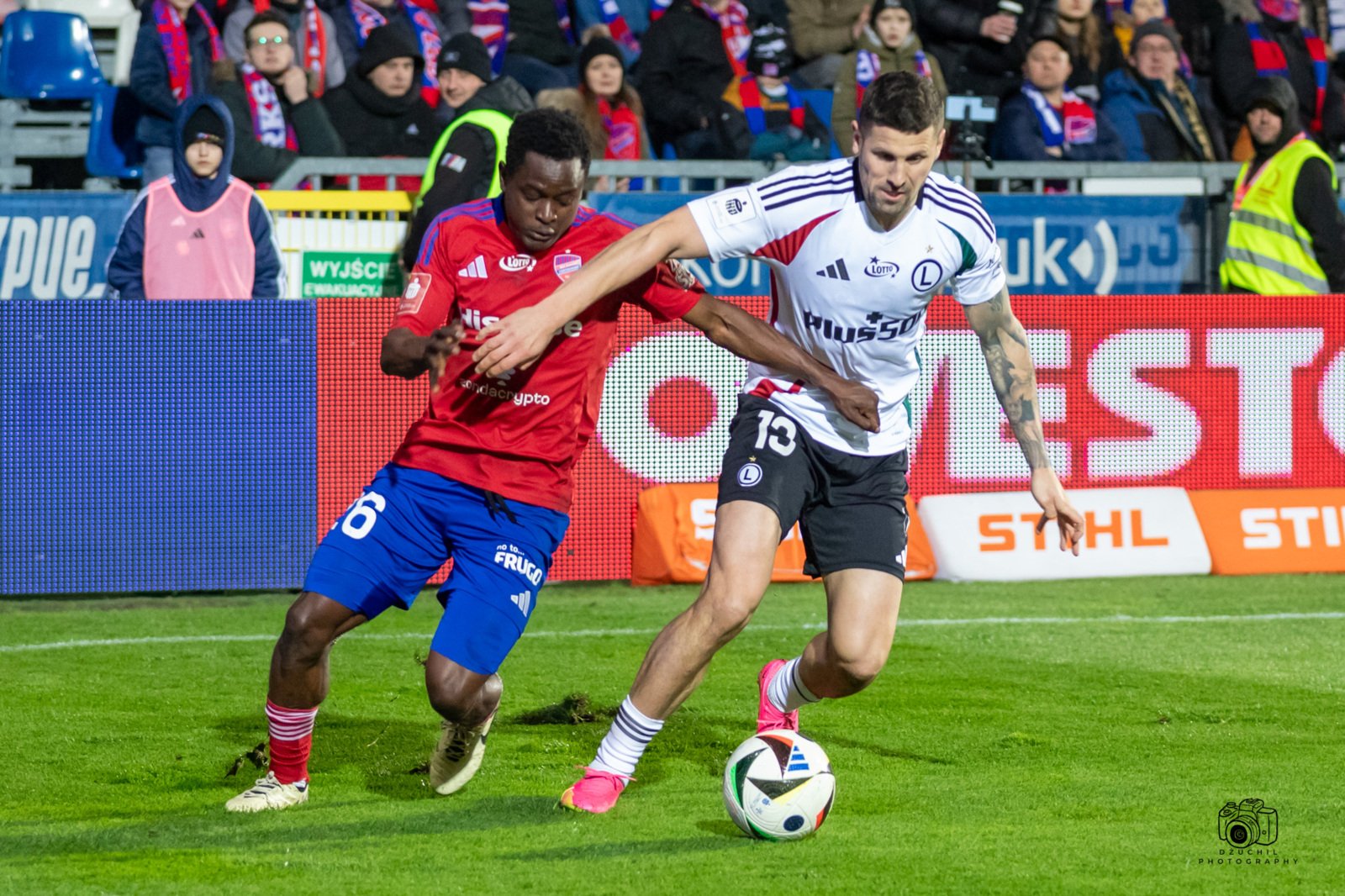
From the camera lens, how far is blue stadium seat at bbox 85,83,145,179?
13.0m

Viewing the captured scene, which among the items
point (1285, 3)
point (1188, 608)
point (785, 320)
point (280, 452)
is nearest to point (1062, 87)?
point (1285, 3)

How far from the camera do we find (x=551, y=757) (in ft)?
21.3

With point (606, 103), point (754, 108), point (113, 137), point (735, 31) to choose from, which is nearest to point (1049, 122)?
point (754, 108)

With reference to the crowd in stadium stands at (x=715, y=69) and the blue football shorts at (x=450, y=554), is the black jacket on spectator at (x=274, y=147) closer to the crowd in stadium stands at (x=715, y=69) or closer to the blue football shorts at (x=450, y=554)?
the crowd in stadium stands at (x=715, y=69)

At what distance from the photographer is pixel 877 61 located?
14.0 metres

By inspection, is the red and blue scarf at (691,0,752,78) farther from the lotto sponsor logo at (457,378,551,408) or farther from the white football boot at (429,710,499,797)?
the white football boot at (429,710,499,797)

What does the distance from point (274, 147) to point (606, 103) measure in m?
2.48

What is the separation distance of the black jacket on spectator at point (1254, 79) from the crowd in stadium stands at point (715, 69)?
2 cm

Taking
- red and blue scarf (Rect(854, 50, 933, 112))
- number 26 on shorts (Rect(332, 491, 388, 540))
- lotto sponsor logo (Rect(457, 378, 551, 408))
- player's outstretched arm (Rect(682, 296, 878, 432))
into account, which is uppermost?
player's outstretched arm (Rect(682, 296, 878, 432))

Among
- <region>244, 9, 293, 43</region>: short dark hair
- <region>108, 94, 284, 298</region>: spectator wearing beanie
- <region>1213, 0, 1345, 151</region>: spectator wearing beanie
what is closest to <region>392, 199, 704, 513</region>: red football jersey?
<region>108, 94, 284, 298</region>: spectator wearing beanie

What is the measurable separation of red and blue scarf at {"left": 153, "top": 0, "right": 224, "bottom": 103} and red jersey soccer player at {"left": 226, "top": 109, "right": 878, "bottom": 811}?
25.4 ft

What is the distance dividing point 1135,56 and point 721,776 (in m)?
10.7

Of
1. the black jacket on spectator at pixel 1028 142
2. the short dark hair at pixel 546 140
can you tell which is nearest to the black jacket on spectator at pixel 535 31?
the black jacket on spectator at pixel 1028 142

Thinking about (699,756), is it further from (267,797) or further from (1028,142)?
(1028,142)
